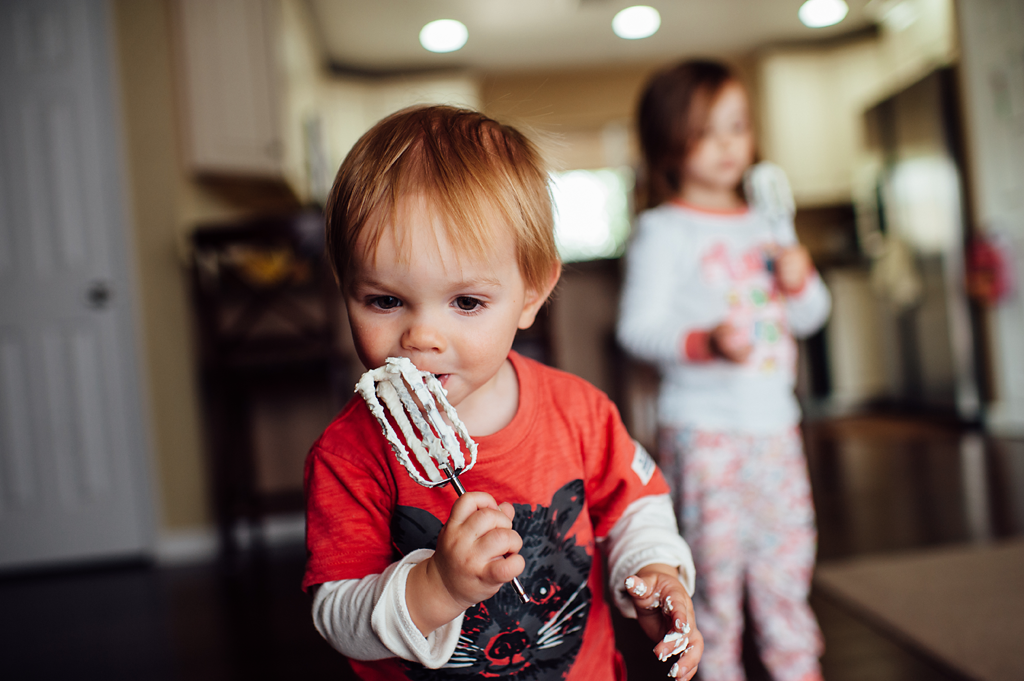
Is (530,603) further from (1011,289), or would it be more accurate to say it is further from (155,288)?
(1011,289)

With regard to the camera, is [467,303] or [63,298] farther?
[63,298]

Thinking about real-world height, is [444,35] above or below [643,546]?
above

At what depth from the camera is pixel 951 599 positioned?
147 cm

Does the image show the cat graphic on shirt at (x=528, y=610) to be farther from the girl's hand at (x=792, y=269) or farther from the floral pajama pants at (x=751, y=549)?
the girl's hand at (x=792, y=269)

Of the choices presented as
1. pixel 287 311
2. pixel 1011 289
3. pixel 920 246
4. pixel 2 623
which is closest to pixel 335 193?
pixel 287 311

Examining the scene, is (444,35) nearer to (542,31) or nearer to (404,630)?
(542,31)

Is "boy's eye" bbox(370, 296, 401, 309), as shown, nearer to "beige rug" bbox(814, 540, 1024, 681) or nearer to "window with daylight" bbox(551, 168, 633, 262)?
"beige rug" bbox(814, 540, 1024, 681)

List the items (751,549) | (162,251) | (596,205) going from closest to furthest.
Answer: (751,549) → (162,251) → (596,205)

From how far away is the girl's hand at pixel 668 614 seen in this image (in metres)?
0.51

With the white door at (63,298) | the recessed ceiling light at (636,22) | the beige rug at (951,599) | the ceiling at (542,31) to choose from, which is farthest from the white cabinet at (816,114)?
the white door at (63,298)

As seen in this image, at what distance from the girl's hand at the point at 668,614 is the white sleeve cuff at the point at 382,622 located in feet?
0.50

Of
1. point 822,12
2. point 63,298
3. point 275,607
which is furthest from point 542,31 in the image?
point 275,607

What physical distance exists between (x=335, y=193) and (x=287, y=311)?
1787 millimetres

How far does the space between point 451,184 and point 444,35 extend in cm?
443
